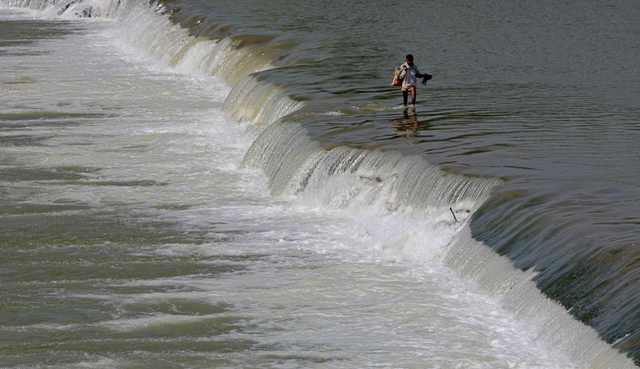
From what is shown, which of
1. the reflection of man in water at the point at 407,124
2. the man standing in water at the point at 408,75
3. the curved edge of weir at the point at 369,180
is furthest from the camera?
the man standing in water at the point at 408,75

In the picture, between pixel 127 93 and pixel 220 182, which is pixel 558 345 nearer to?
pixel 220 182

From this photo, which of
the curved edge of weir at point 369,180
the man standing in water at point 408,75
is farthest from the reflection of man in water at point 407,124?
the curved edge of weir at point 369,180

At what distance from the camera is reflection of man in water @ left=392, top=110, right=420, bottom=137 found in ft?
69.4

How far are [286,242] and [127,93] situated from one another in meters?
15.9

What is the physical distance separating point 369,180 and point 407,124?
8.13 ft

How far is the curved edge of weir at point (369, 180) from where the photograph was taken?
1374cm

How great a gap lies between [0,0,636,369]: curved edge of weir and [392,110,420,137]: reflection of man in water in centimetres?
106

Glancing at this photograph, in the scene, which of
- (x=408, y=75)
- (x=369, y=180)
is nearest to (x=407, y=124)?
(x=408, y=75)

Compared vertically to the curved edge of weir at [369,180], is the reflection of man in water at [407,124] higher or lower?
higher

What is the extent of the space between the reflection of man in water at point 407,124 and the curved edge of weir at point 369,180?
1.06 m

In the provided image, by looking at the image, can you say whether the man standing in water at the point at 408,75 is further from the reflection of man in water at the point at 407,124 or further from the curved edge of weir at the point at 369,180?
the curved edge of weir at the point at 369,180

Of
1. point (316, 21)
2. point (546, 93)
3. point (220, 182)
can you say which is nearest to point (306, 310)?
point (220, 182)

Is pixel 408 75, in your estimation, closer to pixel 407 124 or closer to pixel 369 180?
pixel 407 124

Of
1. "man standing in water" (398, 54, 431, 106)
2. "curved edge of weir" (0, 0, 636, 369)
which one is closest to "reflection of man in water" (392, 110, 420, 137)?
"man standing in water" (398, 54, 431, 106)
